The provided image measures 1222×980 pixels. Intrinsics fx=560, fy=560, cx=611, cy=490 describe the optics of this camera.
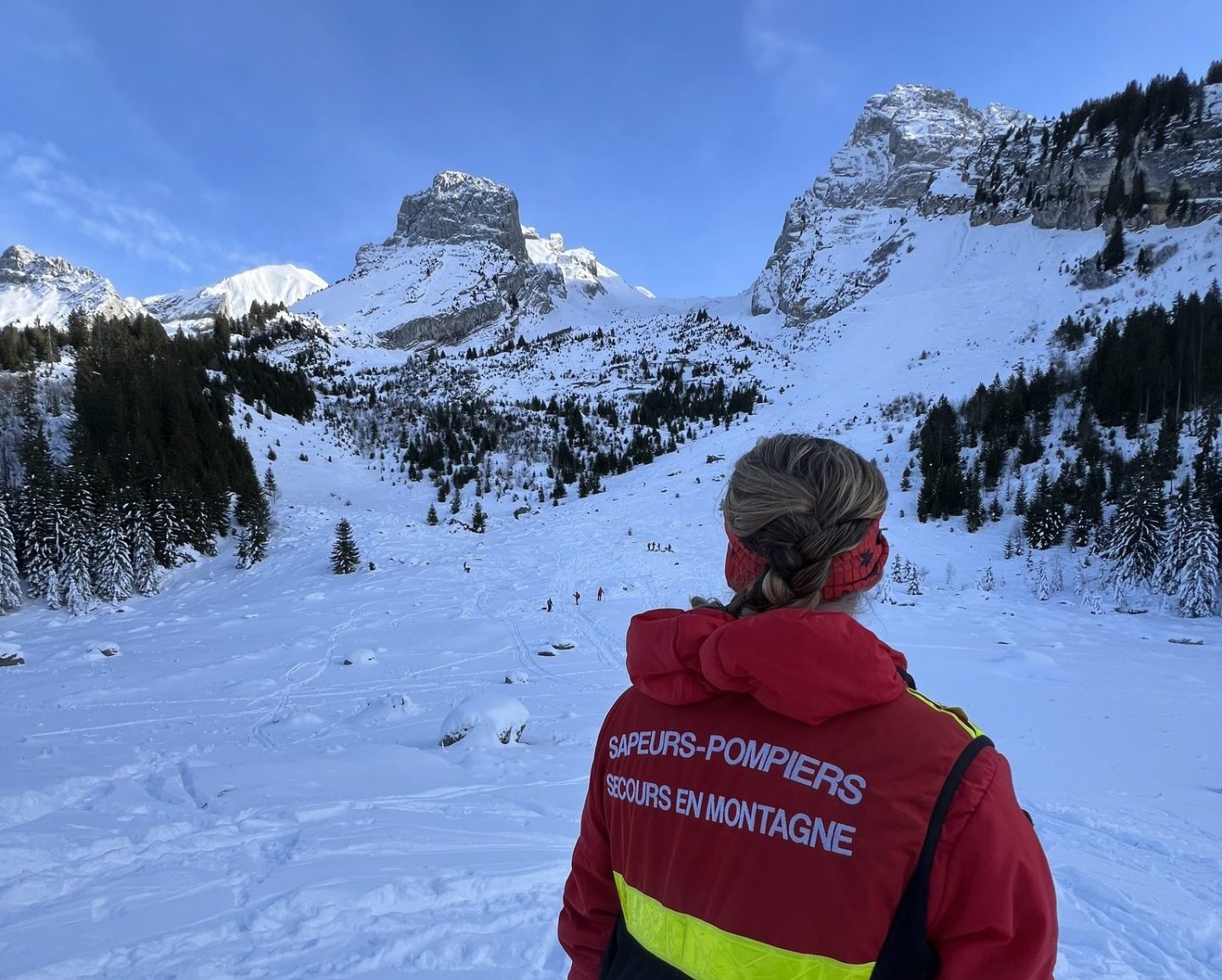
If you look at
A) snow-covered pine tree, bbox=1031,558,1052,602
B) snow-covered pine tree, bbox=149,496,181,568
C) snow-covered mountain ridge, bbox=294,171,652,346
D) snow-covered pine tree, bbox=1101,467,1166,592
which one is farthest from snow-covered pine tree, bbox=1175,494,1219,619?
snow-covered mountain ridge, bbox=294,171,652,346

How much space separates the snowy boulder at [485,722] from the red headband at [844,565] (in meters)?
7.99

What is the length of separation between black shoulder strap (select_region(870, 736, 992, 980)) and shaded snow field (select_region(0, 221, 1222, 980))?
142 cm

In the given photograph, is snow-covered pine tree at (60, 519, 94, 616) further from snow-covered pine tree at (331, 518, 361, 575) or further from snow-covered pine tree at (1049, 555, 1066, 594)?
snow-covered pine tree at (1049, 555, 1066, 594)

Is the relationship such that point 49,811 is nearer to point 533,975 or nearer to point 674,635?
point 533,975

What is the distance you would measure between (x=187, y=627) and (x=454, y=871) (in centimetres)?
2014

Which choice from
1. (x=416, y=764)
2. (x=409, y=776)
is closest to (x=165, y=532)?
(x=416, y=764)

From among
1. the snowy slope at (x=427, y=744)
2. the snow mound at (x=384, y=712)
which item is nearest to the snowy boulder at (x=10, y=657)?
the snowy slope at (x=427, y=744)

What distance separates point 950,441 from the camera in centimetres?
3906

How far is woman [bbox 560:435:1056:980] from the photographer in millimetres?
1118

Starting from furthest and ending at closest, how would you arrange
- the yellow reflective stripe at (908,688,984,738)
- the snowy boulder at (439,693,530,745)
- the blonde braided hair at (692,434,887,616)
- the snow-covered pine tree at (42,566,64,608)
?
A: the snow-covered pine tree at (42,566,64,608) < the snowy boulder at (439,693,530,745) < the blonde braided hair at (692,434,887,616) < the yellow reflective stripe at (908,688,984,738)

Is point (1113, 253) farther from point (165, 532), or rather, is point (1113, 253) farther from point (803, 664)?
point (165, 532)

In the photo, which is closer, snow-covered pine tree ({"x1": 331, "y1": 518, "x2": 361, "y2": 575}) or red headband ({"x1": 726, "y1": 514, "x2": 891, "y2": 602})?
red headband ({"x1": 726, "y1": 514, "x2": 891, "y2": 602})

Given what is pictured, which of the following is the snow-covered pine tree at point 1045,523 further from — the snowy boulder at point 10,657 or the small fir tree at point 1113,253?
the small fir tree at point 1113,253

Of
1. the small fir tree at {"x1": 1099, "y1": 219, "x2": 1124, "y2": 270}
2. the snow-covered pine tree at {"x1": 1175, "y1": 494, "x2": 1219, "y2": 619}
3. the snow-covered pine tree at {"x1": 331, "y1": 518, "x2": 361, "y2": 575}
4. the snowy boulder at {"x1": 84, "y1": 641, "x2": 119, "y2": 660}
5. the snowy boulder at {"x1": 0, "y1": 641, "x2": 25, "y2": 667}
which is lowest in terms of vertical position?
the snowy boulder at {"x1": 0, "y1": 641, "x2": 25, "y2": 667}
